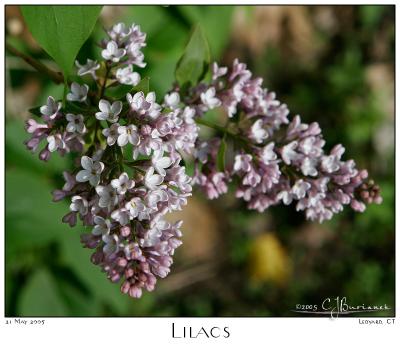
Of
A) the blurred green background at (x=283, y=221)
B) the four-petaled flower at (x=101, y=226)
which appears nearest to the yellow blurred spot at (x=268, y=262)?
the blurred green background at (x=283, y=221)

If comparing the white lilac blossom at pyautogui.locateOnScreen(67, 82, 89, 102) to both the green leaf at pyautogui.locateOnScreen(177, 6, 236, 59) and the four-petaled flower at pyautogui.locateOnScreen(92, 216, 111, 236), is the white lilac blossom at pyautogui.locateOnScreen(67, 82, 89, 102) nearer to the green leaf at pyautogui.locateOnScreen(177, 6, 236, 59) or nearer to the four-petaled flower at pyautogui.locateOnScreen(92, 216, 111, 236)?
the four-petaled flower at pyautogui.locateOnScreen(92, 216, 111, 236)

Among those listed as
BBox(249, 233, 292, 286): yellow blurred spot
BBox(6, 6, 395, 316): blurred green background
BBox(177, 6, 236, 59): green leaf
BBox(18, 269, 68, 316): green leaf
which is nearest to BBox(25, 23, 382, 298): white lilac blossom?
BBox(177, 6, 236, 59): green leaf

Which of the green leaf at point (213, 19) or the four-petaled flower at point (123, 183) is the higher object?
the green leaf at point (213, 19)

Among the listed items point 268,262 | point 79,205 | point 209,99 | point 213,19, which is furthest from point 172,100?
point 268,262

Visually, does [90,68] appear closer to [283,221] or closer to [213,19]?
[213,19]

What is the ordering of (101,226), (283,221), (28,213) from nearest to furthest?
(101,226) → (28,213) → (283,221)

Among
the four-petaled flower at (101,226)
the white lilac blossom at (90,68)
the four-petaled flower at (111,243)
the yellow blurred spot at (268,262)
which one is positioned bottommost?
the four-petaled flower at (111,243)

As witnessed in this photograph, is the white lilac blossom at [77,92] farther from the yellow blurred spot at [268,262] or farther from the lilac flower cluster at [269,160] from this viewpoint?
the yellow blurred spot at [268,262]
